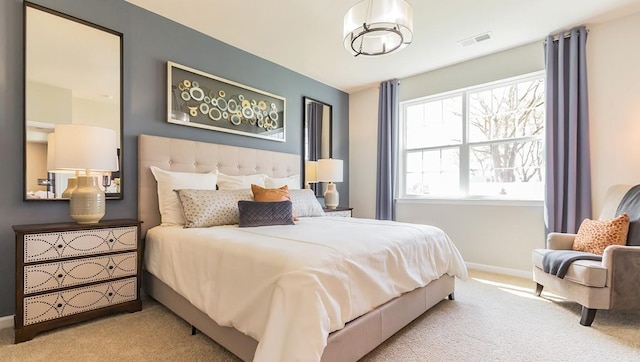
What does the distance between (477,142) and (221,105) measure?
129 inches

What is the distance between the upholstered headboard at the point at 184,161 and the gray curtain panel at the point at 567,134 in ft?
10.3

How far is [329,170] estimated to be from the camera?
13.7 ft

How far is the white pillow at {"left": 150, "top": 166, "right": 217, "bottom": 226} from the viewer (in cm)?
262

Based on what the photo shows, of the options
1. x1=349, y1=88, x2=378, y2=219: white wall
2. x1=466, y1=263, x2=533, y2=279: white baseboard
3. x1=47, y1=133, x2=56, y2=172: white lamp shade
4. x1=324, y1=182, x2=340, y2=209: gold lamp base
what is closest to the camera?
x1=47, y1=133, x2=56, y2=172: white lamp shade

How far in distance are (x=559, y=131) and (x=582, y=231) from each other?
3.72ft

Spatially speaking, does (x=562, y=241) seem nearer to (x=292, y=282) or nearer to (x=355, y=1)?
(x=292, y=282)

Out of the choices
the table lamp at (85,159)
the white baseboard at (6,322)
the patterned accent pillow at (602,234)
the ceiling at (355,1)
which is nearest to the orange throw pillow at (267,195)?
the table lamp at (85,159)

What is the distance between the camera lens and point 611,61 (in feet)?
9.82

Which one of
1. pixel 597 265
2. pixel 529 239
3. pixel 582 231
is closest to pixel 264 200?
pixel 597 265

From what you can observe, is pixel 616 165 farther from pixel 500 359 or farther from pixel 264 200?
pixel 264 200

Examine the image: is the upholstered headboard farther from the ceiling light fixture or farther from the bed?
the ceiling light fixture

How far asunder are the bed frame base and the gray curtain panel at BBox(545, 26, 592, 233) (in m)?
1.66

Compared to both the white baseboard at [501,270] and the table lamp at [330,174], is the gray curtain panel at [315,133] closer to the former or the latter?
the table lamp at [330,174]

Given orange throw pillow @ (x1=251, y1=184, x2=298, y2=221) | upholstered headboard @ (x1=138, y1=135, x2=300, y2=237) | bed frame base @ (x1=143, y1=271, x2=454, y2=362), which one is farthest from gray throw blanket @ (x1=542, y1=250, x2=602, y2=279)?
upholstered headboard @ (x1=138, y1=135, x2=300, y2=237)
